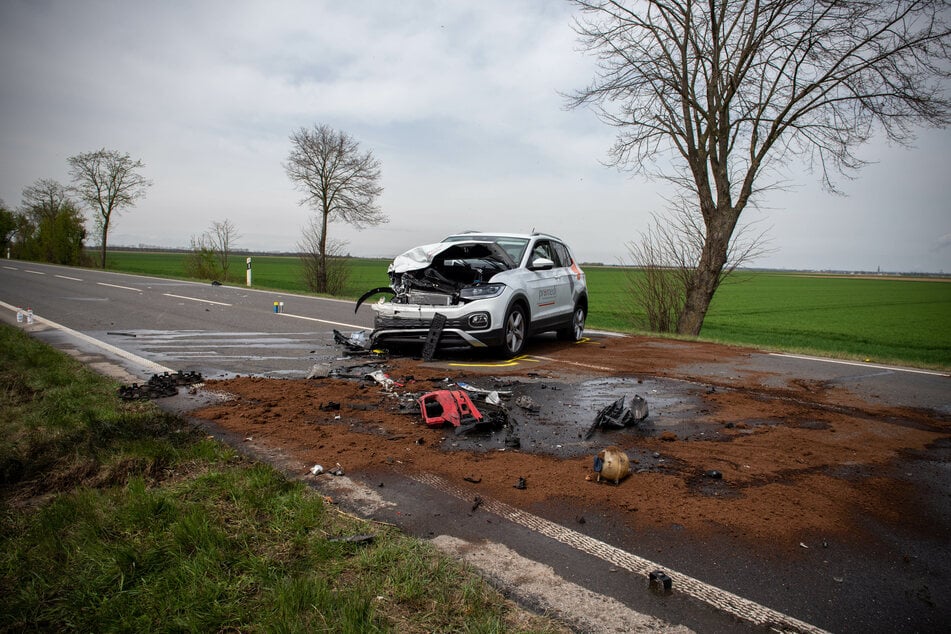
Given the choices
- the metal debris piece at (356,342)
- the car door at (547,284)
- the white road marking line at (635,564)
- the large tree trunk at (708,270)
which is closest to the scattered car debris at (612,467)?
the white road marking line at (635,564)

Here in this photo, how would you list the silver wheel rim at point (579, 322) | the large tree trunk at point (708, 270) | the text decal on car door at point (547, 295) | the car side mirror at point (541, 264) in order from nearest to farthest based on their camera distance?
the car side mirror at point (541, 264)
the text decal on car door at point (547, 295)
the silver wheel rim at point (579, 322)
the large tree trunk at point (708, 270)

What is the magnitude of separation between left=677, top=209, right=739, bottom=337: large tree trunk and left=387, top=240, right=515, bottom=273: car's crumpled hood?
8.83 m

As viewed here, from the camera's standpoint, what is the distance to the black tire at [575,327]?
10.8 metres

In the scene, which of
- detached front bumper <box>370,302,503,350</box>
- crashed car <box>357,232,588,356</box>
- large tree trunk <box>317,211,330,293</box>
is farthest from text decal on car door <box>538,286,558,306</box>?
large tree trunk <box>317,211,330,293</box>

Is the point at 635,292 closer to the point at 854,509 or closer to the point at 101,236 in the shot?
the point at 854,509

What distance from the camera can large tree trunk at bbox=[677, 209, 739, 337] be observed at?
16.3 m

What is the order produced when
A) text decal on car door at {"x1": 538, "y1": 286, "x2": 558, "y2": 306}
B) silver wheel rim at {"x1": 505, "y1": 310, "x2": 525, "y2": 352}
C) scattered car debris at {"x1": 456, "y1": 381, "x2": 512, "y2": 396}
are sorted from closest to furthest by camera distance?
scattered car debris at {"x1": 456, "y1": 381, "x2": 512, "y2": 396}
silver wheel rim at {"x1": 505, "y1": 310, "x2": 525, "y2": 352}
text decal on car door at {"x1": 538, "y1": 286, "x2": 558, "y2": 306}

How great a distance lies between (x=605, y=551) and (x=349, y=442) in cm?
231

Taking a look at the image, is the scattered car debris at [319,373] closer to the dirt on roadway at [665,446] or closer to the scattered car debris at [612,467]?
the dirt on roadway at [665,446]

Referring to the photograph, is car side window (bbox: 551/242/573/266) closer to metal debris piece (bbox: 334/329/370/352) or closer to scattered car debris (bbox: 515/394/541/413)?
metal debris piece (bbox: 334/329/370/352)

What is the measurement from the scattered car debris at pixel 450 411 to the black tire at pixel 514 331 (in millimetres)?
3269

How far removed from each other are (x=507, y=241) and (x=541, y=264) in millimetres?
870

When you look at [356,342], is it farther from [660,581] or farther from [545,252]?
[660,581]

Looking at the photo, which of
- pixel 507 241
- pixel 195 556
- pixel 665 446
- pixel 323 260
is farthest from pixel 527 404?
pixel 323 260
